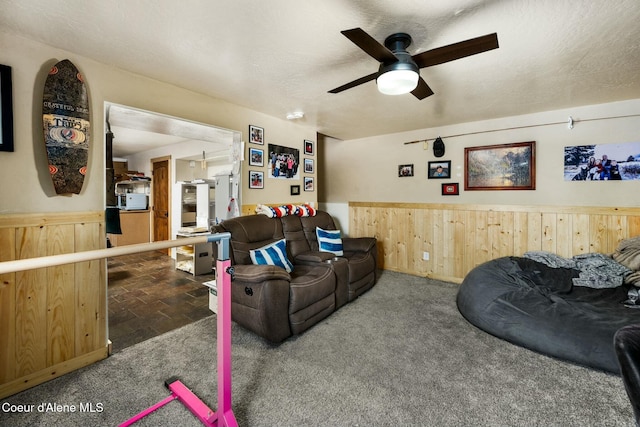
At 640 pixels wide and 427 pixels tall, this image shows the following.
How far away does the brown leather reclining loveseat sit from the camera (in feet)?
7.16

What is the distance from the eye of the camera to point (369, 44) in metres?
1.49

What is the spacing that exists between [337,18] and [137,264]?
4.90 metres

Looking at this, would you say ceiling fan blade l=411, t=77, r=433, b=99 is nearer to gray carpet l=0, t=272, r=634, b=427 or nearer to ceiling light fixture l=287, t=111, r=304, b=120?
ceiling light fixture l=287, t=111, r=304, b=120

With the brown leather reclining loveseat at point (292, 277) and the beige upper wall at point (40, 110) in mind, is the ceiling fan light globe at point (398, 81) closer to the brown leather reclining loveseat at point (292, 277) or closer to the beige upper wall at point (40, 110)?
the brown leather reclining loveseat at point (292, 277)

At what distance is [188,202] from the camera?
5129 millimetres

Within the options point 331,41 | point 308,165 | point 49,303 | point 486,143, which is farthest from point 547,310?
point 49,303

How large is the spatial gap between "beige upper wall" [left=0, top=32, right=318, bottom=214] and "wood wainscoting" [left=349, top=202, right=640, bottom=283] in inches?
117

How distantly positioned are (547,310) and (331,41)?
8.47 ft

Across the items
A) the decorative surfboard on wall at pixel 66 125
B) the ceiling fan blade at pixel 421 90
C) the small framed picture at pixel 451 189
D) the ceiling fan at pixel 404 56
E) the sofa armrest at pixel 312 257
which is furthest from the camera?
the small framed picture at pixel 451 189

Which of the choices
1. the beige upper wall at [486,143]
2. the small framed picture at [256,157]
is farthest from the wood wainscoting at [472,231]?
the small framed picture at [256,157]

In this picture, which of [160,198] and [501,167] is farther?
[160,198]

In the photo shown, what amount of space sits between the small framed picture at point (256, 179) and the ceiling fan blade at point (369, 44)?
2070mm

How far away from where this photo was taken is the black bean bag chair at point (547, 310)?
1.93m

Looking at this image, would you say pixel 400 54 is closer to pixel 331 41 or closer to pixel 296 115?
pixel 331 41
